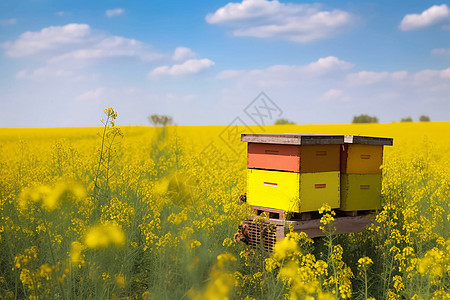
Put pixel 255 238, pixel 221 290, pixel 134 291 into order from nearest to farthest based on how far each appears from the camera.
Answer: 1. pixel 221 290
2. pixel 134 291
3. pixel 255 238

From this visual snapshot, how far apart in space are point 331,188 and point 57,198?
343cm

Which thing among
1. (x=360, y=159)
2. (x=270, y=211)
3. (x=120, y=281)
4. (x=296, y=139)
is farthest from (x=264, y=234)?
(x=120, y=281)

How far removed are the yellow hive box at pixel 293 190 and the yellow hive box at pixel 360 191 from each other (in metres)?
0.15

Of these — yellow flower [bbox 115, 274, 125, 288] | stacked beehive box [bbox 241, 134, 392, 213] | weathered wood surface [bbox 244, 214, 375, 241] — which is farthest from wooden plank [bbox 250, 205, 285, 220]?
yellow flower [bbox 115, 274, 125, 288]

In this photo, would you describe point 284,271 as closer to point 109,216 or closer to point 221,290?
point 221,290

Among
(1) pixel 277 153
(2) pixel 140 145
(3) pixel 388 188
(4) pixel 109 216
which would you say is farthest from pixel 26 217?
(2) pixel 140 145

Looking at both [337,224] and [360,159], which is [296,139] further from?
[337,224]

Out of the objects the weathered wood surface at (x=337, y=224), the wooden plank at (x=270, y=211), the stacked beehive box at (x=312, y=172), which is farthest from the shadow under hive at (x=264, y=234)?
the stacked beehive box at (x=312, y=172)

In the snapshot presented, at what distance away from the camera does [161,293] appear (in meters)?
3.72

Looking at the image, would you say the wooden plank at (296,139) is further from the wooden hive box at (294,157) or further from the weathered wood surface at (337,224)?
the weathered wood surface at (337,224)

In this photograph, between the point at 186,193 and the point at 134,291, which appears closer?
the point at 134,291

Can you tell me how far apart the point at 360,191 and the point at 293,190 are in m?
1.18

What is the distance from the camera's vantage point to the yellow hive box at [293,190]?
5160 mm

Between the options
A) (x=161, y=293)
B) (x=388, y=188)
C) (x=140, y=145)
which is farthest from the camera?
(x=140, y=145)
